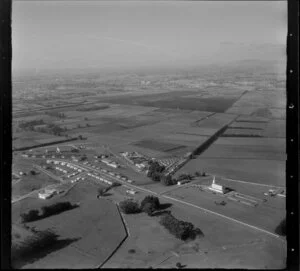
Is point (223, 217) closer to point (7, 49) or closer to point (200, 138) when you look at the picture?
point (7, 49)

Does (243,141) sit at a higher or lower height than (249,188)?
higher

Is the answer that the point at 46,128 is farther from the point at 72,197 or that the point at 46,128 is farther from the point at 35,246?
the point at 35,246

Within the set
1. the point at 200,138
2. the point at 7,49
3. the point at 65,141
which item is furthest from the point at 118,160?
the point at 7,49

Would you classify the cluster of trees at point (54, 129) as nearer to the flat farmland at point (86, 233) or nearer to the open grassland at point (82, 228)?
the open grassland at point (82, 228)

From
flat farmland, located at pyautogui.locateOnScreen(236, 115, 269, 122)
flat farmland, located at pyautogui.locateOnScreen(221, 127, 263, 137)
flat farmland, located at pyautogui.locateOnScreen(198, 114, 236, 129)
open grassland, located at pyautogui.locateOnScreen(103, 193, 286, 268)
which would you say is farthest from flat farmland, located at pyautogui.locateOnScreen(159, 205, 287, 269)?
flat farmland, located at pyautogui.locateOnScreen(198, 114, 236, 129)

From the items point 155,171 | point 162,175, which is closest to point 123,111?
point 155,171

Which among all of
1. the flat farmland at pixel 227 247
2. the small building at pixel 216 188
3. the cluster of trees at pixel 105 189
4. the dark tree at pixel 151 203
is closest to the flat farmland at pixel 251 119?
the small building at pixel 216 188

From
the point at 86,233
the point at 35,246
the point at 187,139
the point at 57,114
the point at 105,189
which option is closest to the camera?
the point at 35,246
